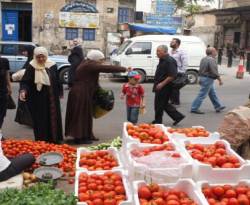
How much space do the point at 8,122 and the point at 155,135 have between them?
5.33m

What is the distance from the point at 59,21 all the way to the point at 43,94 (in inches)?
659

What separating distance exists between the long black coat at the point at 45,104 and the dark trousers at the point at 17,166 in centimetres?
203

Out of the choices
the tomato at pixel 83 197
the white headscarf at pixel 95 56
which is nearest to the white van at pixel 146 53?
the white headscarf at pixel 95 56

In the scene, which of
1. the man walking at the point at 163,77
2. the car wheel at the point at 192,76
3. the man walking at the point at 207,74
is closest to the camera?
the man walking at the point at 163,77

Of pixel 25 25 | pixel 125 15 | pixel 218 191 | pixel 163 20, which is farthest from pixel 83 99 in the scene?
pixel 163 20

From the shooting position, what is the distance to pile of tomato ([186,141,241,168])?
4605 mm

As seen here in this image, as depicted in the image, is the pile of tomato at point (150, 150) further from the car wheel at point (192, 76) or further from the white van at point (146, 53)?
the car wheel at point (192, 76)

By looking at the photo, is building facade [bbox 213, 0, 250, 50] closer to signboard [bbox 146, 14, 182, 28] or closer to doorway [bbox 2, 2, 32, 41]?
signboard [bbox 146, 14, 182, 28]

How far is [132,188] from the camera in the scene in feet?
14.6

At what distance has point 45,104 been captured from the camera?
774 centimetres

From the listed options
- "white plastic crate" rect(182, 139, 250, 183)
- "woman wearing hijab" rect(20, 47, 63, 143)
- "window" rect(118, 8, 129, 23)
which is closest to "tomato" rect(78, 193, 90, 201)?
"white plastic crate" rect(182, 139, 250, 183)

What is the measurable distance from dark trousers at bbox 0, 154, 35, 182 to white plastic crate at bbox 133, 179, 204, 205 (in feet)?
5.64

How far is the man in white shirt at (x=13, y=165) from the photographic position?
17.2ft

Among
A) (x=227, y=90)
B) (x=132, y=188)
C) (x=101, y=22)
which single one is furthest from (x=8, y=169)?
(x=101, y=22)
